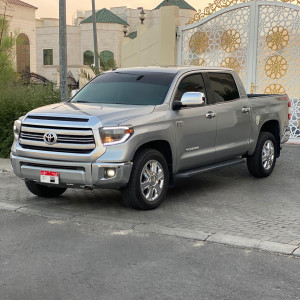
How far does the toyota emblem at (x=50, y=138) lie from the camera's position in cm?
759

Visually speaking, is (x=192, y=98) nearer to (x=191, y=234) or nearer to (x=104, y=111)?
(x=104, y=111)

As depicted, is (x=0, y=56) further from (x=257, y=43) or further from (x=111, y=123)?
(x=111, y=123)

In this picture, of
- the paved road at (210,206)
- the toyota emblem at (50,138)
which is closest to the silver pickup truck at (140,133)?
the toyota emblem at (50,138)

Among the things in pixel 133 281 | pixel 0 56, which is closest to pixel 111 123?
pixel 133 281

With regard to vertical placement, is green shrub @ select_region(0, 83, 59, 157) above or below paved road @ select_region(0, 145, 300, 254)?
above

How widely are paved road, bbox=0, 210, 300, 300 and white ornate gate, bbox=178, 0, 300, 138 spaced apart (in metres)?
10.1

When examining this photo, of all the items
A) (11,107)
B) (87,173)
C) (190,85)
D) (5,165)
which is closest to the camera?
(87,173)

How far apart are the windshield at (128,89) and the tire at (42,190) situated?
1.39 meters

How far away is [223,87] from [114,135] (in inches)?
115

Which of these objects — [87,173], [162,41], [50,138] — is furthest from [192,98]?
[162,41]

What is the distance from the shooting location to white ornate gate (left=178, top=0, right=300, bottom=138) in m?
15.7

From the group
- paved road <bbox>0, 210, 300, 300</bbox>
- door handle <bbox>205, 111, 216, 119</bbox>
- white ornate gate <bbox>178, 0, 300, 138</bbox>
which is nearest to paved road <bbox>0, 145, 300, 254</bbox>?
paved road <bbox>0, 210, 300, 300</bbox>

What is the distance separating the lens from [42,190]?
8.78 meters

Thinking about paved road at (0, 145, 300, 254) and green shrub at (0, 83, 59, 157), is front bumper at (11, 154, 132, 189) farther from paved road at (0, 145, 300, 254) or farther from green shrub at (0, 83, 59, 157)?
green shrub at (0, 83, 59, 157)
